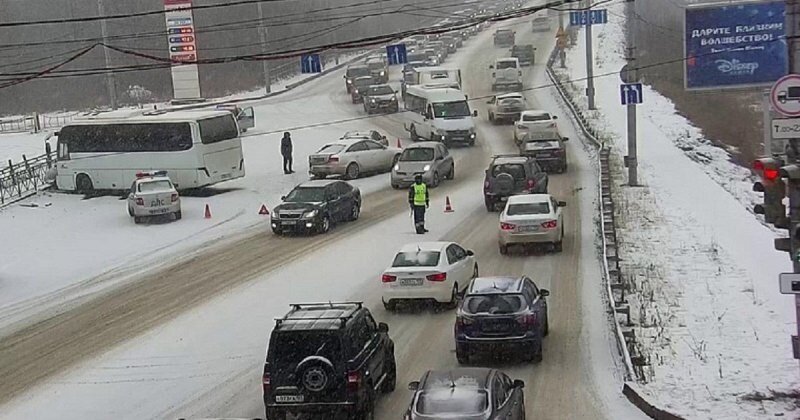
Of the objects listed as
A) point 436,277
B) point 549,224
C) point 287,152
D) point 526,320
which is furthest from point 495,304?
point 287,152

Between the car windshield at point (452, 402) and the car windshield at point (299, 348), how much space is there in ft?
6.90

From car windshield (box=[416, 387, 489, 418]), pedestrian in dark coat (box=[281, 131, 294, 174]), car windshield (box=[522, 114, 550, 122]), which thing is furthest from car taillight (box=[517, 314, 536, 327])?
car windshield (box=[522, 114, 550, 122])

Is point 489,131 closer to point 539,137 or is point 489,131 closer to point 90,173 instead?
point 539,137

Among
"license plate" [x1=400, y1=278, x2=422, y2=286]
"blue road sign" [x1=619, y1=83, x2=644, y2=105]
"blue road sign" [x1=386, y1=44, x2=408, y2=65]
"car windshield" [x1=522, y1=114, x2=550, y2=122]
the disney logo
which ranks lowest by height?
"license plate" [x1=400, y1=278, x2=422, y2=286]

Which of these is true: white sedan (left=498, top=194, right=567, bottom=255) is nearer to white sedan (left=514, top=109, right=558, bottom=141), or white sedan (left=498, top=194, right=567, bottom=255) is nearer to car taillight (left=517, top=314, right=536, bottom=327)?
car taillight (left=517, top=314, right=536, bottom=327)

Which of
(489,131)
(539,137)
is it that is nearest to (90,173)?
(539,137)

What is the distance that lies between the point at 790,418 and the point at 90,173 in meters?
31.4

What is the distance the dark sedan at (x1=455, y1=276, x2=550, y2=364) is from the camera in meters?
18.1

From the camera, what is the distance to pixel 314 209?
31.5 metres

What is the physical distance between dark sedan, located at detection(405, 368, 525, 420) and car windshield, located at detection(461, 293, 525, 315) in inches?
168

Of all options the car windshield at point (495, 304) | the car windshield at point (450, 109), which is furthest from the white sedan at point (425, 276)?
the car windshield at point (450, 109)

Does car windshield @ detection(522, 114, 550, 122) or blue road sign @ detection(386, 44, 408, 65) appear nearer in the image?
car windshield @ detection(522, 114, 550, 122)

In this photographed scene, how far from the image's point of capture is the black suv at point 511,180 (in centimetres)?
3281

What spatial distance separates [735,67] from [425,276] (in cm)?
1679
